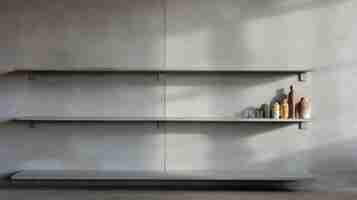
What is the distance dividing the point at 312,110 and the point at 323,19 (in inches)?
33.3

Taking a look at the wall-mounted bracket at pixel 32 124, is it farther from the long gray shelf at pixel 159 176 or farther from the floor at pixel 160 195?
the floor at pixel 160 195

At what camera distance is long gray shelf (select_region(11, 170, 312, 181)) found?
3.24m

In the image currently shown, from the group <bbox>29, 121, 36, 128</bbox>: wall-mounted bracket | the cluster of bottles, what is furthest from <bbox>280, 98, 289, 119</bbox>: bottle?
<bbox>29, 121, 36, 128</bbox>: wall-mounted bracket

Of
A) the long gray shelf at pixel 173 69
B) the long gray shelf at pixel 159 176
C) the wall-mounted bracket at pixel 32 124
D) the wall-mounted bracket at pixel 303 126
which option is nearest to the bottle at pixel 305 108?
the wall-mounted bracket at pixel 303 126

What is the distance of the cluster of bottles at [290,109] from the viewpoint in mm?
3400

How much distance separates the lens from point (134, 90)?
11.5 feet

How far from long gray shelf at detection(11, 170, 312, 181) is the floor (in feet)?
0.40

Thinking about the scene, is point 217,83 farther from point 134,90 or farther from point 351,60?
point 351,60

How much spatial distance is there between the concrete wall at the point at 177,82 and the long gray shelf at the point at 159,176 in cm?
10

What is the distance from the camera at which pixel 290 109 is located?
343 cm

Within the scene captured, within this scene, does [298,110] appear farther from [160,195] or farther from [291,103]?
[160,195]

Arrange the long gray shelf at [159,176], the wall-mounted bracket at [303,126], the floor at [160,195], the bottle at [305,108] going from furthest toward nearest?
the wall-mounted bracket at [303,126] < the bottle at [305,108] < the long gray shelf at [159,176] < the floor at [160,195]

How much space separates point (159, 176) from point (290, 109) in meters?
1.32

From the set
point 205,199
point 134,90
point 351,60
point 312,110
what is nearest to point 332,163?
point 312,110
